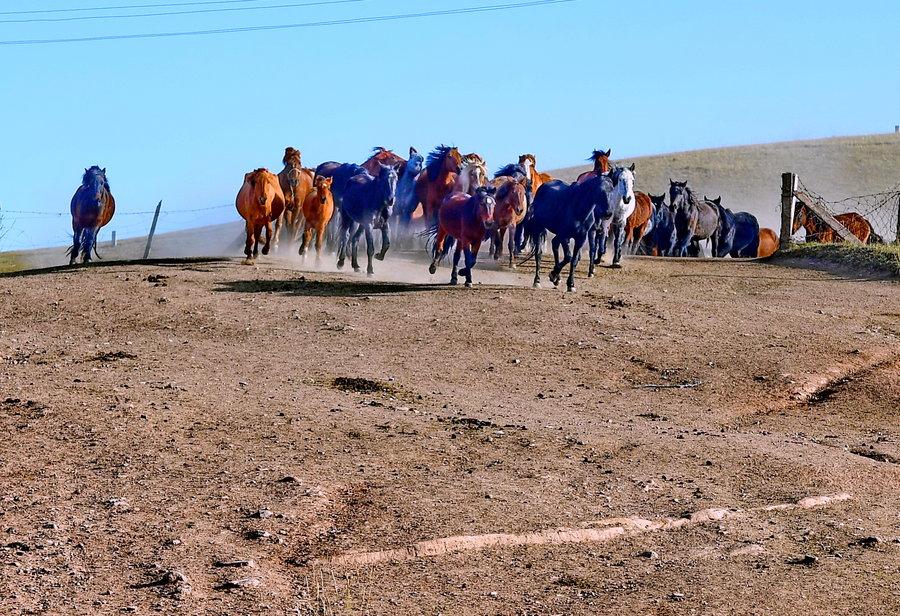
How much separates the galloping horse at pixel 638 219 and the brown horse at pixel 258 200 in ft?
29.4

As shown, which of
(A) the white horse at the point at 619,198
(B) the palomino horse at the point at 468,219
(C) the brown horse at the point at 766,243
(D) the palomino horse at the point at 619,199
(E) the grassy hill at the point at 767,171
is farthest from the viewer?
(E) the grassy hill at the point at 767,171

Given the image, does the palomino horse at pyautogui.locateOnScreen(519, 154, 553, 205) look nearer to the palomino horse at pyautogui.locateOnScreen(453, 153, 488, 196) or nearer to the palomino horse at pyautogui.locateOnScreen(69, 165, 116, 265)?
the palomino horse at pyautogui.locateOnScreen(453, 153, 488, 196)

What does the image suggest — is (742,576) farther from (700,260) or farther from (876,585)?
(700,260)

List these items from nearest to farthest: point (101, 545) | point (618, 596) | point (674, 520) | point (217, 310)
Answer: point (618, 596) < point (101, 545) < point (674, 520) < point (217, 310)

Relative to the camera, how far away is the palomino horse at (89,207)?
26.8 meters

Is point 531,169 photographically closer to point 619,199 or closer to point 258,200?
point 619,199

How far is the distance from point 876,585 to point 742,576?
755mm

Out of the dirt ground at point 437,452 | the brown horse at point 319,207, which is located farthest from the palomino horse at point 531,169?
the dirt ground at point 437,452

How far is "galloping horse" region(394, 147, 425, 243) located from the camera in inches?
1156

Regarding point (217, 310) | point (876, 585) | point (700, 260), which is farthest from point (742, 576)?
point (700, 260)

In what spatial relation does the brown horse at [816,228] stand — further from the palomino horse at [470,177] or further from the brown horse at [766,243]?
the palomino horse at [470,177]

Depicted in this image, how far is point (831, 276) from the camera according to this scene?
26.9 meters

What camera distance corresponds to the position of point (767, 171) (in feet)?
248

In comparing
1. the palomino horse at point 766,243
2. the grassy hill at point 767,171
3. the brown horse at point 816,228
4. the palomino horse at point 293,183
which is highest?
the grassy hill at point 767,171
